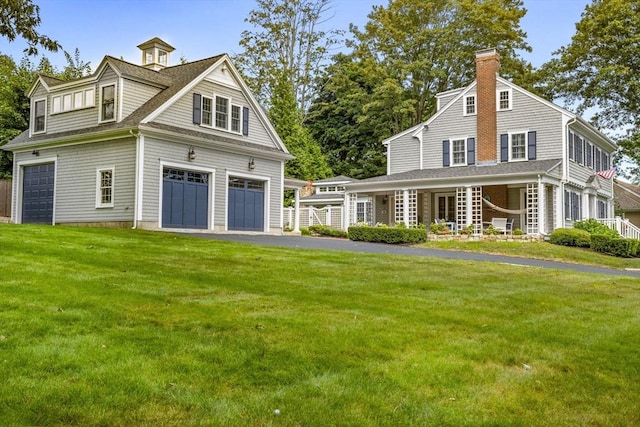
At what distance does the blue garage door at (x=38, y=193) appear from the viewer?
21156 millimetres

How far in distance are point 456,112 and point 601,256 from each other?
11.8 m

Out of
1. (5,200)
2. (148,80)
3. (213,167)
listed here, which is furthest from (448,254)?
(5,200)

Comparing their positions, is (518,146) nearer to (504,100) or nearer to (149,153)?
(504,100)

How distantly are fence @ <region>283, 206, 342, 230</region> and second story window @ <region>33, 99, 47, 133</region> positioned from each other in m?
13.1

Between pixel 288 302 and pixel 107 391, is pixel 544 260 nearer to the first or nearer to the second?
pixel 288 302

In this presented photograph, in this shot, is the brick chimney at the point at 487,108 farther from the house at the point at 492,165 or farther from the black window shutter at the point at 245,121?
the black window shutter at the point at 245,121

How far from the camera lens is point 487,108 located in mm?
26922

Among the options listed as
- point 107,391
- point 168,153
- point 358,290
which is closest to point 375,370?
point 107,391

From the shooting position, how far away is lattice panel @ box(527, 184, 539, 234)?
76.2ft

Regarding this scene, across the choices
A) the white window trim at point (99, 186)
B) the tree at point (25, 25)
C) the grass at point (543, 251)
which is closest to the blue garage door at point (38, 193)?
the white window trim at point (99, 186)

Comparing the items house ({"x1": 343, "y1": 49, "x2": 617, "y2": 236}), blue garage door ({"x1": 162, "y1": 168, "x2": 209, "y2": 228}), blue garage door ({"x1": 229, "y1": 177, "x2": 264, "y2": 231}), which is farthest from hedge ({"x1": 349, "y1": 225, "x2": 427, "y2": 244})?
blue garage door ({"x1": 162, "y1": 168, "x2": 209, "y2": 228})

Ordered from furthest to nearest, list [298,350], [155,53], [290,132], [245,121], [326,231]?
[290,132]
[326,231]
[155,53]
[245,121]
[298,350]

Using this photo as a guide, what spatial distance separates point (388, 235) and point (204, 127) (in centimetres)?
805

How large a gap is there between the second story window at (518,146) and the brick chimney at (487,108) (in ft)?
2.46
